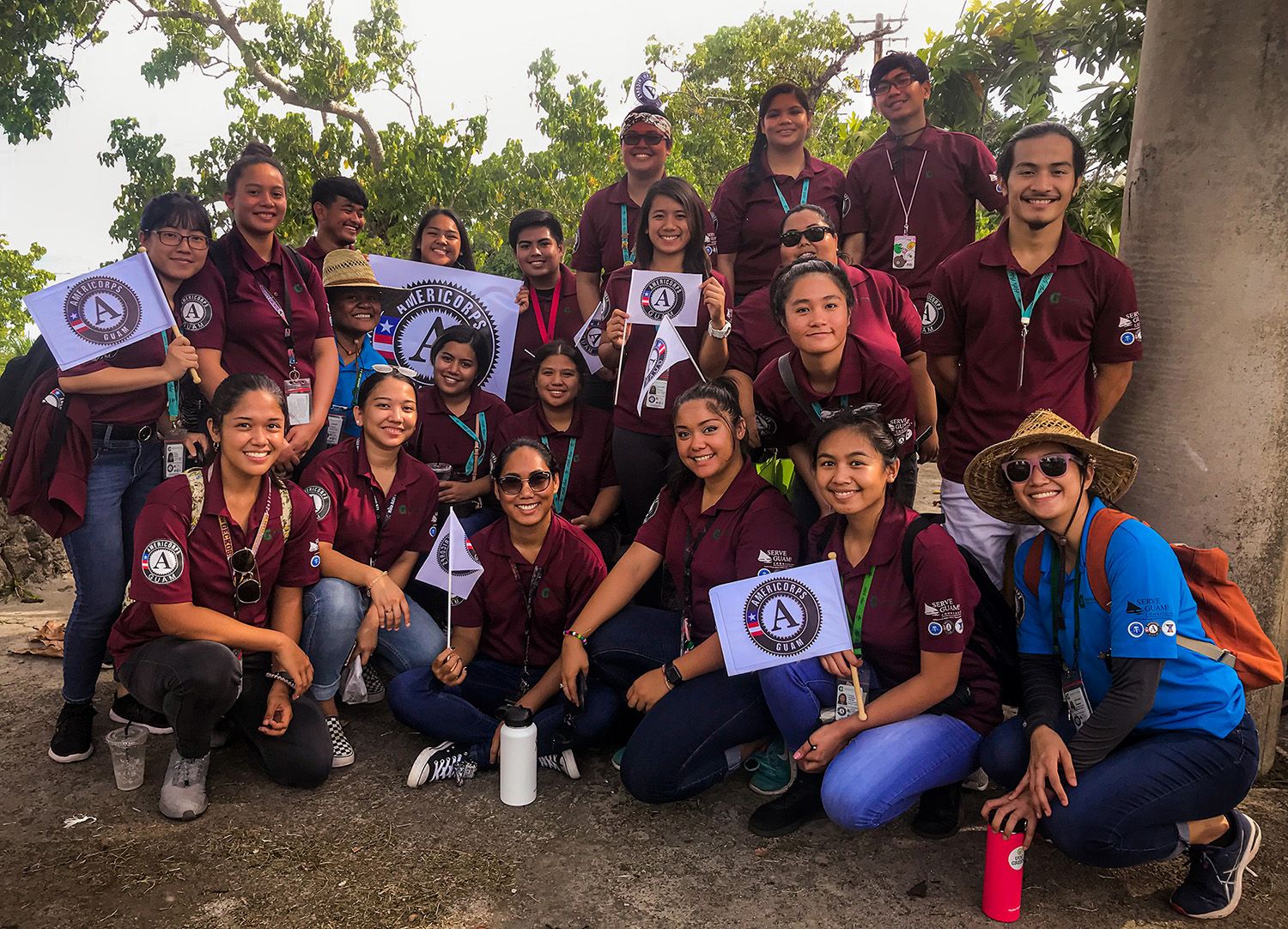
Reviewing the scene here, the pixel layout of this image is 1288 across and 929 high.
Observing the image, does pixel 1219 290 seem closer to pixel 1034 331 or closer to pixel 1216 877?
pixel 1034 331

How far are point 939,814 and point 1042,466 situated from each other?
4.43 ft

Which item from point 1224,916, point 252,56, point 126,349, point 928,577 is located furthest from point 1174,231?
point 252,56

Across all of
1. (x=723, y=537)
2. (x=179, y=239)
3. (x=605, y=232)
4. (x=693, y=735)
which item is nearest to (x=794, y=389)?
(x=723, y=537)

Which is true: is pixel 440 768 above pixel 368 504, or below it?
below

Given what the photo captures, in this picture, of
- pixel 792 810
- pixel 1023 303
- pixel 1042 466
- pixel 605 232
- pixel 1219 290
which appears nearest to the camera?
pixel 1042 466

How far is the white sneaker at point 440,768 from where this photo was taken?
160 inches

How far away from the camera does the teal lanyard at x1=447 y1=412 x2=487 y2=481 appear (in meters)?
5.38

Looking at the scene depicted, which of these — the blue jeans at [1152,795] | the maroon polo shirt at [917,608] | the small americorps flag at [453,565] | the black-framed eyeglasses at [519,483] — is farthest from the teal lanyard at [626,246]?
the blue jeans at [1152,795]

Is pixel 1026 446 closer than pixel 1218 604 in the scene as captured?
No

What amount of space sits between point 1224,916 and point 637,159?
4.56 meters

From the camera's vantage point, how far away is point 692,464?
4176 mm

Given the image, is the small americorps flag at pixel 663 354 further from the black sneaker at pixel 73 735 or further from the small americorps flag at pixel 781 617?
the black sneaker at pixel 73 735

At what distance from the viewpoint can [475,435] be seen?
17.8ft

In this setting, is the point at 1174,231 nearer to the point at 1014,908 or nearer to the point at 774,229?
the point at 774,229
